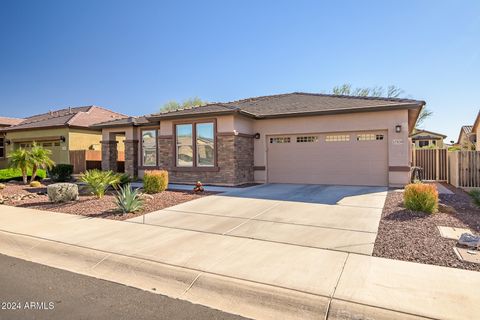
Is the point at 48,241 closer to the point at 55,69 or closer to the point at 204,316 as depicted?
the point at 204,316

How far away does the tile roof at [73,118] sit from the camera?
75.1ft

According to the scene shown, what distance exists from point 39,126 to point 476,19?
27.7m

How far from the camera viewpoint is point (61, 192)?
10.2 meters

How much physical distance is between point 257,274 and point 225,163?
10099 millimetres

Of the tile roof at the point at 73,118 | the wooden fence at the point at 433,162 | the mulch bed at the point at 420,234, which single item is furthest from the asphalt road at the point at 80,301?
the tile roof at the point at 73,118

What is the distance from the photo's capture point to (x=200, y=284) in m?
4.09

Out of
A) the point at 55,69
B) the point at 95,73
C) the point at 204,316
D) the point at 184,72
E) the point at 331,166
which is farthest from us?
the point at 184,72

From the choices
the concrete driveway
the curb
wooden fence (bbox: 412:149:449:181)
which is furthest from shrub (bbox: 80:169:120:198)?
wooden fence (bbox: 412:149:449:181)

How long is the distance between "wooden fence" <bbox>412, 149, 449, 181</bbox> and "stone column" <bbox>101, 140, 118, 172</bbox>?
18.6 m

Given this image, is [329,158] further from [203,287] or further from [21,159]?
[21,159]

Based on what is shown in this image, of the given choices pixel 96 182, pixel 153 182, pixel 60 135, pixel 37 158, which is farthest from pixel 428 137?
pixel 37 158

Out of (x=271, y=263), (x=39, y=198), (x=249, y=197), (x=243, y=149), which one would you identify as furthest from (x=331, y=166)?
(x=39, y=198)

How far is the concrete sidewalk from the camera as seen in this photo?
11.1 feet

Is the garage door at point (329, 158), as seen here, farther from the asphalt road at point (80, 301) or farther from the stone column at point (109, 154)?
the asphalt road at point (80, 301)
